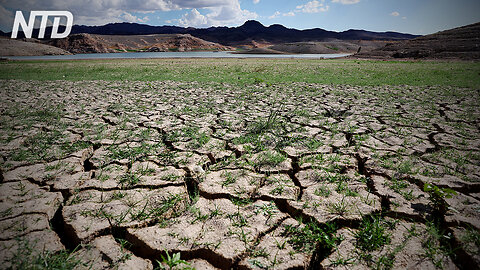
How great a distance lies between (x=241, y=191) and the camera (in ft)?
5.61

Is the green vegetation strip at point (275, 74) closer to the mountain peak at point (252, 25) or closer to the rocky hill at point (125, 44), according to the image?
the rocky hill at point (125, 44)

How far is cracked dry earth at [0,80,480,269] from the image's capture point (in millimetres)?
1187

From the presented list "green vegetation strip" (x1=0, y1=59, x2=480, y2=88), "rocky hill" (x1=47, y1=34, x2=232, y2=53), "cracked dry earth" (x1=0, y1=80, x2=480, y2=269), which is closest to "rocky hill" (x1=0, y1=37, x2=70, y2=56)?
"rocky hill" (x1=47, y1=34, x2=232, y2=53)

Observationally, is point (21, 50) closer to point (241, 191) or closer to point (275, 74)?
point (275, 74)

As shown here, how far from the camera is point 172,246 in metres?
1.22

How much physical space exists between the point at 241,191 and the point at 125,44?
99520 millimetres

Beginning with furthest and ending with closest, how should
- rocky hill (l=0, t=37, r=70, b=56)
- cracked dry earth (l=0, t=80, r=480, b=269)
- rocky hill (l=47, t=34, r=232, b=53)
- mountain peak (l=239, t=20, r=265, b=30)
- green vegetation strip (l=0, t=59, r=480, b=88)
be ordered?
mountain peak (l=239, t=20, r=265, b=30) < rocky hill (l=47, t=34, r=232, b=53) < rocky hill (l=0, t=37, r=70, b=56) < green vegetation strip (l=0, t=59, r=480, b=88) < cracked dry earth (l=0, t=80, r=480, b=269)

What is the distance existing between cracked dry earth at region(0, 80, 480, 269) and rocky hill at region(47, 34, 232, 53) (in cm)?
7781

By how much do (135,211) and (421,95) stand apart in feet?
→ 21.4

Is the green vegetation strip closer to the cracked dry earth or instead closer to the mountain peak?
the cracked dry earth

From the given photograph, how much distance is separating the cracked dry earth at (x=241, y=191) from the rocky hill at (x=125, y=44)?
7781cm

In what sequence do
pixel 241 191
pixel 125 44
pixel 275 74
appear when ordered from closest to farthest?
pixel 241 191, pixel 275 74, pixel 125 44

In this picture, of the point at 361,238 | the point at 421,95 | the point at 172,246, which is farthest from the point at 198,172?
the point at 421,95

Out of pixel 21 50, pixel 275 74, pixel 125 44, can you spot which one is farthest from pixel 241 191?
pixel 125 44
